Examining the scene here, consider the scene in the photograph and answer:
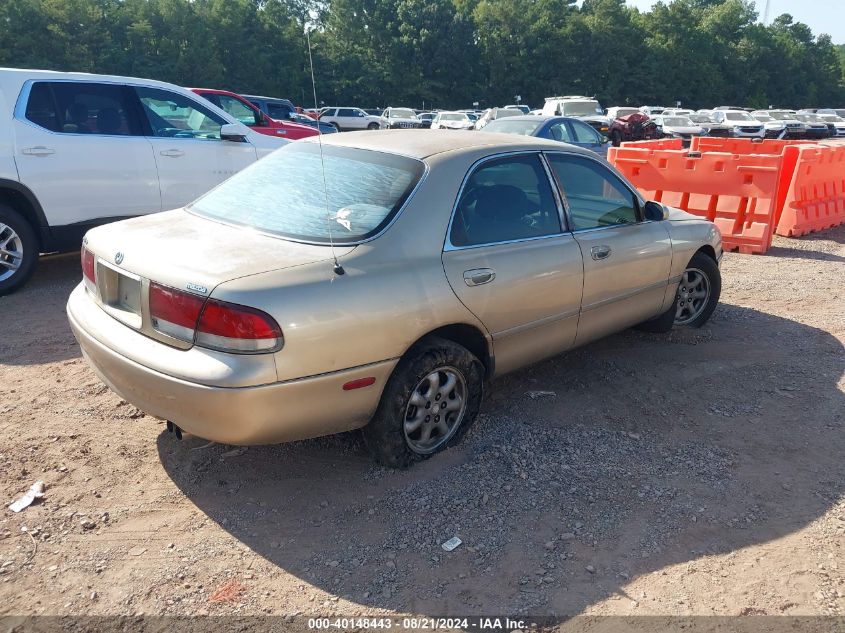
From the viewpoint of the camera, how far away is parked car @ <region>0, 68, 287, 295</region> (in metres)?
6.32

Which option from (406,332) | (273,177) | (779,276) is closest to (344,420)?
(406,332)

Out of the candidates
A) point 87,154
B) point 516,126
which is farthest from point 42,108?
point 516,126

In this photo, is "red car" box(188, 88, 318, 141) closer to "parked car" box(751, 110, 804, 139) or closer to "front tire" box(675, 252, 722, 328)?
"front tire" box(675, 252, 722, 328)

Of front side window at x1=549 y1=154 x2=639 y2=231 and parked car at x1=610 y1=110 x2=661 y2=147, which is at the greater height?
front side window at x1=549 y1=154 x2=639 y2=231

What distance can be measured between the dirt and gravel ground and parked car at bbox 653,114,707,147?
3005 cm

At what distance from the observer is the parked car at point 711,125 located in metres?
32.6

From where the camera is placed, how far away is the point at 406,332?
11.0ft

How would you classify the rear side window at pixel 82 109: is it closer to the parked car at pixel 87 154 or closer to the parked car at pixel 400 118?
the parked car at pixel 87 154

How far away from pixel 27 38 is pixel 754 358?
5162 cm

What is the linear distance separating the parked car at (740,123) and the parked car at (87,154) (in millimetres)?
32494

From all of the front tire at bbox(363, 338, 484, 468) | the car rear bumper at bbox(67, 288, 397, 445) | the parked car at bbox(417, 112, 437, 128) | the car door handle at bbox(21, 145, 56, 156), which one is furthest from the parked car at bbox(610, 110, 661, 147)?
the car rear bumper at bbox(67, 288, 397, 445)

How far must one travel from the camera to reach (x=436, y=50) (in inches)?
2512

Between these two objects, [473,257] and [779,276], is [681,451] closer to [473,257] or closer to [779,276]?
[473,257]

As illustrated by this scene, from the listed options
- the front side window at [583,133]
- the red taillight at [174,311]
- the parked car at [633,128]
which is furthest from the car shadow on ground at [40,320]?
the parked car at [633,128]
